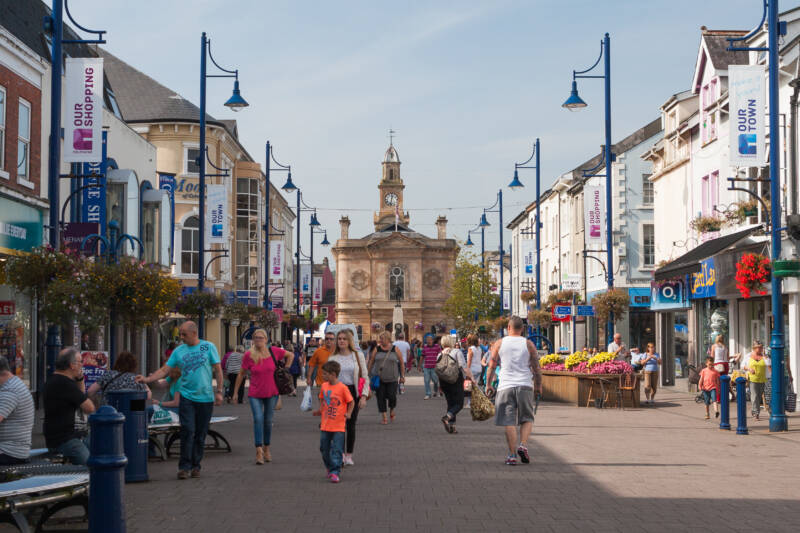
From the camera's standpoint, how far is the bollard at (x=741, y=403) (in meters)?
16.4

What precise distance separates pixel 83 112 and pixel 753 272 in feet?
42.2

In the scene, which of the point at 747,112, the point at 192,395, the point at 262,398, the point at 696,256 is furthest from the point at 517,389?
the point at 696,256

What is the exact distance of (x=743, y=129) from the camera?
779 inches

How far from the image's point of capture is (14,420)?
873cm

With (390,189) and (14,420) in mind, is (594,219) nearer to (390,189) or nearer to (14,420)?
(14,420)

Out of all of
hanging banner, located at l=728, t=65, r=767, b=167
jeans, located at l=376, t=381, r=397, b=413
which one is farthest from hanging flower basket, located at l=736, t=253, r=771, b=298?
jeans, located at l=376, t=381, r=397, b=413

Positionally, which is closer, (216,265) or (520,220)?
(216,265)

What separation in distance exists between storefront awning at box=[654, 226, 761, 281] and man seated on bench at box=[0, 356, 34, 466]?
18.5 m

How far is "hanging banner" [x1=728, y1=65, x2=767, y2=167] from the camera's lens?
19656 millimetres

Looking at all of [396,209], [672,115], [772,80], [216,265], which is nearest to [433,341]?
[672,115]

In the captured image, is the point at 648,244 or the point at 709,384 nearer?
the point at 709,384

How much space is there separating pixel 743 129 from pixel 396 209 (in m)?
108

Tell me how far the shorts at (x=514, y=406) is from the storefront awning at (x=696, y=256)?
42.2ft

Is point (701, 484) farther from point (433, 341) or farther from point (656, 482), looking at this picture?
point (433, 341)
